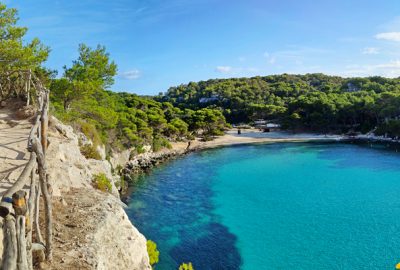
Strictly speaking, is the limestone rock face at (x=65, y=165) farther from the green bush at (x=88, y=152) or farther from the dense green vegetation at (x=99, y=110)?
the dense green vegetation at (x=99, y=110)

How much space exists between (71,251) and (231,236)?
53.0ft

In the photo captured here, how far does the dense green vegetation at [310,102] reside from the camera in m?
74.4

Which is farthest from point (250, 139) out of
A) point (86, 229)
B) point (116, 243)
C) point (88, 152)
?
point (86, 229)

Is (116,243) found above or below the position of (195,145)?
above

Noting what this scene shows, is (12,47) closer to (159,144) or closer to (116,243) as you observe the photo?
(116,243)

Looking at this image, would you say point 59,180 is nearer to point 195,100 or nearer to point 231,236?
point 231,236

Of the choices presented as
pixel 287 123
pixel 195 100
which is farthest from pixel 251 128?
pixel 195 100

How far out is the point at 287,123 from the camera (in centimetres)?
8356

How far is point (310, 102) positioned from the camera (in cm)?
8138

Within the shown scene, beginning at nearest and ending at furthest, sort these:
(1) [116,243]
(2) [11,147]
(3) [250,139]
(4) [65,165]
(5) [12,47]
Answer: (1) [116,243]
(2) [11,147]
(4) [65,165]
(5) [12,47]
(3) [250,139]

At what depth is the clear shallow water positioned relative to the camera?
1875 cm

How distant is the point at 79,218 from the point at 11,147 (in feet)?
16.1

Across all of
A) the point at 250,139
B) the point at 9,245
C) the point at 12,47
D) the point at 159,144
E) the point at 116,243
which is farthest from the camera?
the point at 250,139

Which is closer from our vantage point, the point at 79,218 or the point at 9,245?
the point at 9,245
